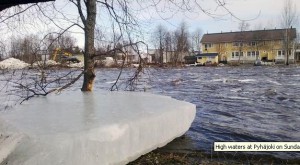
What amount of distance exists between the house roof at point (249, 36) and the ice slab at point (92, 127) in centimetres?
7067

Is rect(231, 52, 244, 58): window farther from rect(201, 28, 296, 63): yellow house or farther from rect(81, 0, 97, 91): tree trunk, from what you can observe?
rect(81, 0, 97, 91): tree trunk

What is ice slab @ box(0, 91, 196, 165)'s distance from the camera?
3.70m

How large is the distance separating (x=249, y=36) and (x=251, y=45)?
3.13 metres

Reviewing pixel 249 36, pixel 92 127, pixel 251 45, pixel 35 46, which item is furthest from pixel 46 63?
pixel 249 36

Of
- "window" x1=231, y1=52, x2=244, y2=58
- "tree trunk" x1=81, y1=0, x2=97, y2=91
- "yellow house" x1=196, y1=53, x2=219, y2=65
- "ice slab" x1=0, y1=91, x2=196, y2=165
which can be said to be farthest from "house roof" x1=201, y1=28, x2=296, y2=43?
"ice slab" x1=0, y1=91, x2=196, y2=165

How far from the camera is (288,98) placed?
43.1 feet

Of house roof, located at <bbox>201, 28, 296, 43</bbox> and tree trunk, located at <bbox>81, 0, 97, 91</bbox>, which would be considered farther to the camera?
house roof, located at <bbox>201, 28, 296, 43</bbox>

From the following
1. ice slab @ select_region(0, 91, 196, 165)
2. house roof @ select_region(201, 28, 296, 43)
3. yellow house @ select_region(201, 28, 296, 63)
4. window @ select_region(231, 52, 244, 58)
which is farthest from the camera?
window @ select_region(231, 52, 244, 58)

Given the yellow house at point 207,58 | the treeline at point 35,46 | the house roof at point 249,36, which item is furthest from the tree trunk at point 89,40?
the yellow house at point 207,58

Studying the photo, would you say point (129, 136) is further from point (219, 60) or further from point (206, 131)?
point (219, 60)

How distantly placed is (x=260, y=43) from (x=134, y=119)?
252 ft

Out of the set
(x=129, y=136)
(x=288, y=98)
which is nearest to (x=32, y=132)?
(x=129, y=136)

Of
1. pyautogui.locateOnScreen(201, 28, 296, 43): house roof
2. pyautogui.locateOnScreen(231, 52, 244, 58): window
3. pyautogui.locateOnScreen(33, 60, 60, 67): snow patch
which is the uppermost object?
pyautogui.locateOnScreen(201, 28, 296, 43): house roof

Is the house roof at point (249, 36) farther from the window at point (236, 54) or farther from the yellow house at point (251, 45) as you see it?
the window at point (236, 54)
